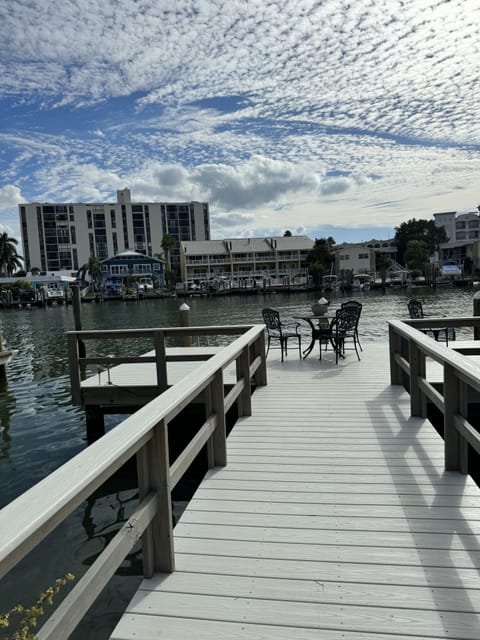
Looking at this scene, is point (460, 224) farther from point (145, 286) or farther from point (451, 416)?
point (451, 416)

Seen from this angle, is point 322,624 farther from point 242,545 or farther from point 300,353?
point 300,353

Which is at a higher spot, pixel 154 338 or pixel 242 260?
pixel 242 260

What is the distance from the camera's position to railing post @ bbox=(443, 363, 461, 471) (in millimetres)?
3594

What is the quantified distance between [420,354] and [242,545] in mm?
2887

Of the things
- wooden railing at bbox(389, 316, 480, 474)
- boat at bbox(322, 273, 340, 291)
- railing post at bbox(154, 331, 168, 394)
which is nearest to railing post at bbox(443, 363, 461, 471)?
wooden railing at bbox(389, 316, 480, 474)

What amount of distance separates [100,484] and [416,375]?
4.02 metres

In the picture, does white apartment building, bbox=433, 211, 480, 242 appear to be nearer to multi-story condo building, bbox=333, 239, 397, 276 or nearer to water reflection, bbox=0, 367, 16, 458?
multi-story condo building, bbox=333, 239, 397, 276

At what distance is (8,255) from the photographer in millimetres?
86188

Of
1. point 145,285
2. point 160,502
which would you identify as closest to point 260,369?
point 160,502

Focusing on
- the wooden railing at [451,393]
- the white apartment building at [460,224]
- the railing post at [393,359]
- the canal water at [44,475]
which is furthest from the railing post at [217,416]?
the white apartment building at [460,224]

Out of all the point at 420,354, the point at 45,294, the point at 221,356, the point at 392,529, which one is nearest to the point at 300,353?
the point at 420,354

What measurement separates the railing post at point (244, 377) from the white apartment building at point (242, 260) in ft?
284

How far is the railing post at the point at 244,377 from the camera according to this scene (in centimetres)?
552

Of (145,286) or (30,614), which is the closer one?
(30,614)
